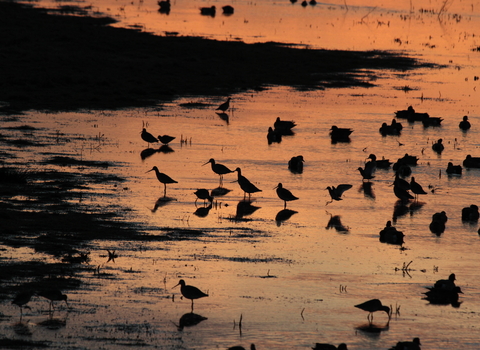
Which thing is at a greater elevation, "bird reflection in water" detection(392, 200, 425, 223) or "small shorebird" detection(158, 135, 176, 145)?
"small shorebird" detection(158, 135, 176, 145)

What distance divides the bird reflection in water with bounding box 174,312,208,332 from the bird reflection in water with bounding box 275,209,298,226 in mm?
5617

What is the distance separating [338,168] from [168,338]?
1286 centimetres

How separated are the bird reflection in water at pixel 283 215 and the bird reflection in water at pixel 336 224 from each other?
34.5 inches

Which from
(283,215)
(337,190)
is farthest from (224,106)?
(283,215)

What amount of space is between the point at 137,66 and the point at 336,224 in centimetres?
2385

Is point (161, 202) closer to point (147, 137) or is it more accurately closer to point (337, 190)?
point (337, 190)

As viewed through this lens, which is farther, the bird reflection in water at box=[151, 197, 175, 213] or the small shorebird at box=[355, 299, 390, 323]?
the bird reflection in water at box=[151, 197, 175, 213]

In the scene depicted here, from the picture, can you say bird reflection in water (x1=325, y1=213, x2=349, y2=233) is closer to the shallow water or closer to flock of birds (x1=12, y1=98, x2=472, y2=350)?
the shallow water

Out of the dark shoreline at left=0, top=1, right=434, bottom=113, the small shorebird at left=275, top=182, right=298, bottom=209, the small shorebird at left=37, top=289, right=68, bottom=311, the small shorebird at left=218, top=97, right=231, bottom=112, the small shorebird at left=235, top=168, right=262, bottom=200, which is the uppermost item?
the dark shoreline at left=0, top=1, right=434, bottom=113

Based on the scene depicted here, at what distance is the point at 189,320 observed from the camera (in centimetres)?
1195

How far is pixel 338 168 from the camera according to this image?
23.3m

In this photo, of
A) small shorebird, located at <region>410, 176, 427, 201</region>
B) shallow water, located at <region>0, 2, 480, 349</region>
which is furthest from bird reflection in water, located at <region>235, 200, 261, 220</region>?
small shorebird, located at <region>410, 176, 427, 201</region>

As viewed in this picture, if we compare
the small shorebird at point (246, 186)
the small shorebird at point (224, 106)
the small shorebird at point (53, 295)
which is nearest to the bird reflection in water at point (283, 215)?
the small shorebird at point (246, 186)

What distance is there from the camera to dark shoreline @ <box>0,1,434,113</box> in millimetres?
32781
